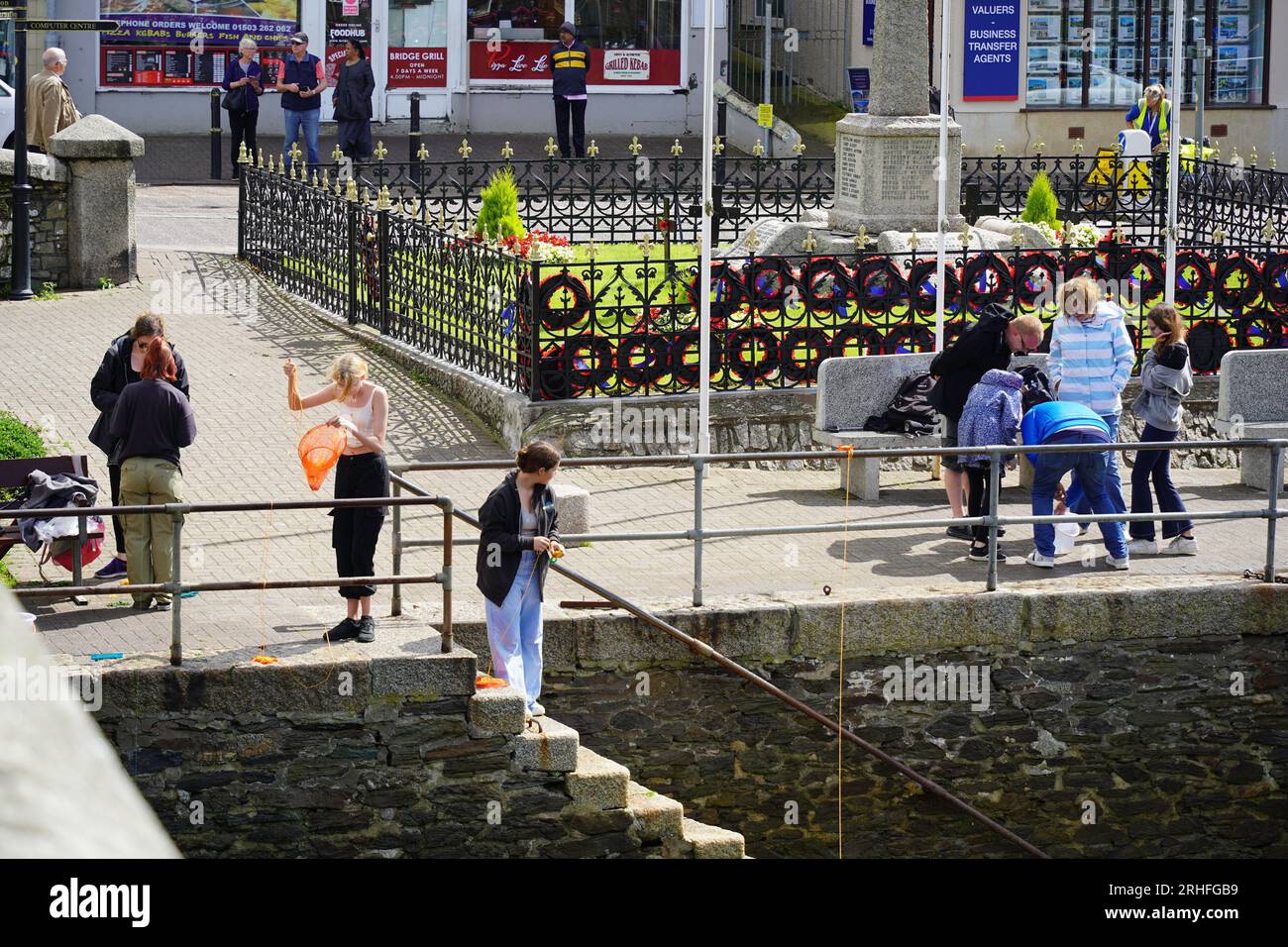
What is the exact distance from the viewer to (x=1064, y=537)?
38.0 feet

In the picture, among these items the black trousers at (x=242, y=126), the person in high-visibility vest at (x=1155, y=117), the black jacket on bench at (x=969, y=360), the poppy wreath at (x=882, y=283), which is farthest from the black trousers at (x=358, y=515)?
the person in high-visibility vest at (x=1155, y=117)

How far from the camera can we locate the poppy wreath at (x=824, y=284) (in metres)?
14.6

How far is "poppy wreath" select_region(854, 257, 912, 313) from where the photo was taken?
581 inches

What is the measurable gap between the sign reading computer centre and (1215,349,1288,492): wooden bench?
18350mm

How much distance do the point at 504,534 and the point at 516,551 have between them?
0.10 m

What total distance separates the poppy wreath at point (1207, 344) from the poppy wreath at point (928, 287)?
1.98m

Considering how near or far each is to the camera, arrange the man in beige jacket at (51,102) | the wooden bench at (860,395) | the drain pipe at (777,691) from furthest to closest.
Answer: the man in beige jacket at (51,102), the wooden bench at (860,395), the drain pipe at (777,691)

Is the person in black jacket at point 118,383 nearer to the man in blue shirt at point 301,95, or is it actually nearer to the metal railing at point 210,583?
the metal railing at point 210,583

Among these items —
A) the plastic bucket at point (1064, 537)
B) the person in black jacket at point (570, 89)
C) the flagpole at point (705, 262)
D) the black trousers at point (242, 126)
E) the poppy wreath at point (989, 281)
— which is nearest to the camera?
the plastic bucket at point (1064, 537)

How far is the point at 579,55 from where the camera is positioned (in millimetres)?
26875

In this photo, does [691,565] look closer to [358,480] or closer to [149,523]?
[358,480]

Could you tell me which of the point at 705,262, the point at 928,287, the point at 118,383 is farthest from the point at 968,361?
the point at 118,383

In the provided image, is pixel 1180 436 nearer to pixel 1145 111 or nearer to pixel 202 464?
pixel 202 464

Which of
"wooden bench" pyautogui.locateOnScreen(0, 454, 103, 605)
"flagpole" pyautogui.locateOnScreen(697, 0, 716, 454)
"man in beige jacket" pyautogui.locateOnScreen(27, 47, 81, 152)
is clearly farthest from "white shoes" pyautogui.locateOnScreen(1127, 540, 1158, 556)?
"man in beige jacket" pyautogui.locateOnScreen(27, 47, 81, 152)
